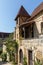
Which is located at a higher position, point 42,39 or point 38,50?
point 42,39

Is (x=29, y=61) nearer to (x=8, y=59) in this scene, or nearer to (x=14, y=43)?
(x=14, y=43)

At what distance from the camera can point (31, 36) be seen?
26.5 m

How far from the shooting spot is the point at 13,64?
27219 mm

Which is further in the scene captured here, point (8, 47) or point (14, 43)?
point (8, 47)

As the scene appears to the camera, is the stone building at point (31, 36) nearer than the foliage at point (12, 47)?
Yes

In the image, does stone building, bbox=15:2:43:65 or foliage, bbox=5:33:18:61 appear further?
foliage, bbox=5:33:18:61

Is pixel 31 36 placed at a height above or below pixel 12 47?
above

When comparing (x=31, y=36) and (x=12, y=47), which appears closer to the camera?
(x=31, y=36)

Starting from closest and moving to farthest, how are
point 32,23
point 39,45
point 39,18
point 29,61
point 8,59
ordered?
point 39,45
point 29,61
point 39,18
point 32,23
point 8,59

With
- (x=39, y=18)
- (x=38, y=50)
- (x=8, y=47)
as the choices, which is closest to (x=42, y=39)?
(x=38, y=50)

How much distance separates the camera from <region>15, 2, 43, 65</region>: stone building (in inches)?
640

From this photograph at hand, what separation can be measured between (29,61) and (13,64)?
7.54 meters

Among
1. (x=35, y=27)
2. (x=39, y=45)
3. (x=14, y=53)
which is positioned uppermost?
(x=35, y=27)

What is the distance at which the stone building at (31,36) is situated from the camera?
53.3 ft
